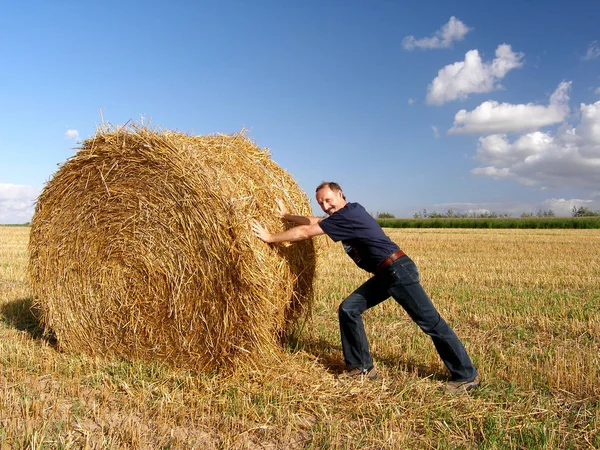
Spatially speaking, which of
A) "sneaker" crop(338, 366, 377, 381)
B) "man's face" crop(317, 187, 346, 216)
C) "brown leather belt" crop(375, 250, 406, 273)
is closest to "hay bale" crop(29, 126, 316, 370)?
"man's face" crop(317, 187, 346, 216)

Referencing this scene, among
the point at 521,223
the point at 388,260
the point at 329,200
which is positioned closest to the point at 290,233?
the point at 329,200

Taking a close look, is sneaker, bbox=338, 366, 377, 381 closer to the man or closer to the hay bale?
the man

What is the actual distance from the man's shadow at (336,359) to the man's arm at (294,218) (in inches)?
54.0

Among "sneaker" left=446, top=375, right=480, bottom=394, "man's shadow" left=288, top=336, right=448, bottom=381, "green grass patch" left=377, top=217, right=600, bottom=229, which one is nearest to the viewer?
"sneaker" left=446, top=375, right=480, bottom=394

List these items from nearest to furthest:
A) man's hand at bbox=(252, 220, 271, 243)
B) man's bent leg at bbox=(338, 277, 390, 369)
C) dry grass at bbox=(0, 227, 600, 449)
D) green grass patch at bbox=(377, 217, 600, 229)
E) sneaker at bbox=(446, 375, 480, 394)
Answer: dry grass at bbox=(0, 227, 600, 449) < sneaker at bbox=(446, 375, 480, 394) < man's hand at bbox=(252, 220, 271, 243) < man's bent leg at bbox=(338, 277, 390, 369) < green grass patch at bbox=(377, 217, 600, 229)

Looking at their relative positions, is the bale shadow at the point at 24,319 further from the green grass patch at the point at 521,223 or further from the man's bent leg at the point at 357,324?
the green grass patch at the point at 521,223

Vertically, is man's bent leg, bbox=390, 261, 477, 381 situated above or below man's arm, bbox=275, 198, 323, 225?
below

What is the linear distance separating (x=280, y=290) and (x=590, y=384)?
108 inches

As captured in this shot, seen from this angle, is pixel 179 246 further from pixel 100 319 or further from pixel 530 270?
pixel 530 270

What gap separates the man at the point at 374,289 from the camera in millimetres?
4504

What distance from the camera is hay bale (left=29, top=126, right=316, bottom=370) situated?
4.50 m

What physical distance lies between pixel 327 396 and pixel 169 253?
6.10ft

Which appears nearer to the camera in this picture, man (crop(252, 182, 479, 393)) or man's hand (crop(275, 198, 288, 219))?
man (crop(252, 182, 479, 393))

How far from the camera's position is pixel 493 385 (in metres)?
4.52
